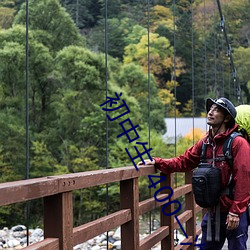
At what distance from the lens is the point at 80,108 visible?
1706 cm

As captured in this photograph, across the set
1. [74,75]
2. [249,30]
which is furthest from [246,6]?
[74,75]

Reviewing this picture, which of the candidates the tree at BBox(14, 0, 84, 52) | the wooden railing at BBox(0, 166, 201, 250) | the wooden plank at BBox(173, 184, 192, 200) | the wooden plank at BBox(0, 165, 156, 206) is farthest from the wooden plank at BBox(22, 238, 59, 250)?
the tree at BBox(14, 0, 84, 52)

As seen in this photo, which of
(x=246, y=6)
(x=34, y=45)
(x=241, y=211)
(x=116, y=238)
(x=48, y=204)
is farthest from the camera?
(x=246, y=6)

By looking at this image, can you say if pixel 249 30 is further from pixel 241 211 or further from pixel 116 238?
pixel 241 211

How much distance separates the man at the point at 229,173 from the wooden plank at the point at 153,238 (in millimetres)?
232

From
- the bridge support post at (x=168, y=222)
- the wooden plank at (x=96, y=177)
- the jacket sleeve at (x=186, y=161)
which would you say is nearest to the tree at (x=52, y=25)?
the bridge support post at (x=168, y=222)

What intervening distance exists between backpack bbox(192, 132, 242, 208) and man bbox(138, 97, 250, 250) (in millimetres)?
15

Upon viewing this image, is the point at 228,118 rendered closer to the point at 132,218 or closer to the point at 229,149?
the point at 229,149

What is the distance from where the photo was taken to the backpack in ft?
6.59

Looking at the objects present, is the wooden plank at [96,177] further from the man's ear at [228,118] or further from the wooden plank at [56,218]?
the man's ear at [228,118]

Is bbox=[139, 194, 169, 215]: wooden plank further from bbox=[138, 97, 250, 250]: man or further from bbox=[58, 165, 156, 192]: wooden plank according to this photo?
bbox=[138, 97, 250, 250]: man

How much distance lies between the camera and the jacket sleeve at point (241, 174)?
197cm

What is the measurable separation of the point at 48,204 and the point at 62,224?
0.18 feet

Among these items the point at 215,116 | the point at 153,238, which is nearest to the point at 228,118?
the point at 215,116
